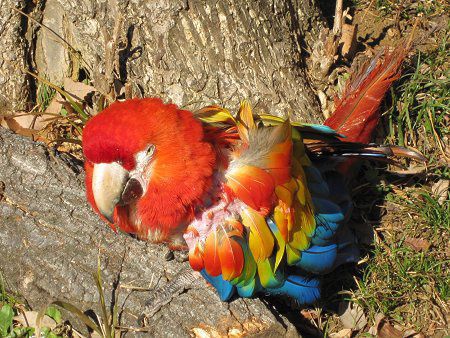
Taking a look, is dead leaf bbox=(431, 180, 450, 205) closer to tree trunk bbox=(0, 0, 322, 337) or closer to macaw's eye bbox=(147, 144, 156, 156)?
tree trunk bbox=(0, 0, 322, 337)

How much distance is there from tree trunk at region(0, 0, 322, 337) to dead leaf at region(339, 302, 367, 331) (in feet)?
1.90

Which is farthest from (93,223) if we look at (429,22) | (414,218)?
(429,22)

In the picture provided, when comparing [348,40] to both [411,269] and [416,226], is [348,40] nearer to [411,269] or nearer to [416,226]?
[416,226]

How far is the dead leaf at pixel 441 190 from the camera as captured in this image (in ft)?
11.1

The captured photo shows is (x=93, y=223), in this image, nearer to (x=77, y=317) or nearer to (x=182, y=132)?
(x=77, y=317)

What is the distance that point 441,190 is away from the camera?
134 inches

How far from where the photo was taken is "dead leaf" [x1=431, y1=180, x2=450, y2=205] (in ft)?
11.1

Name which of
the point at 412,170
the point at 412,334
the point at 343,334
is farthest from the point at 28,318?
the point at 412,170

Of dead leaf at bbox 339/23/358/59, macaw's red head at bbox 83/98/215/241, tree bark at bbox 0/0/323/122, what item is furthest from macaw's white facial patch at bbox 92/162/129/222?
dead leaf at bbox 339/23/358/59

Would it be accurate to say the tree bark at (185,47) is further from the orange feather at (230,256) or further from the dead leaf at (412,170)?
the orange feather at (230,256)

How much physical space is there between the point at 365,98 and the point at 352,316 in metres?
1.06

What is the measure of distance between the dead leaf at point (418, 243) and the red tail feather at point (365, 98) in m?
0.55

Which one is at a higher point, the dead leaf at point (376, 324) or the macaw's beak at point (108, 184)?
the macaw's beak at point (108, 184)

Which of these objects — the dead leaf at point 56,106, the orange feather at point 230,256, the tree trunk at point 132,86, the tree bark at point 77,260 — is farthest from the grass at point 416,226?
the dead leaf at point 56,106
